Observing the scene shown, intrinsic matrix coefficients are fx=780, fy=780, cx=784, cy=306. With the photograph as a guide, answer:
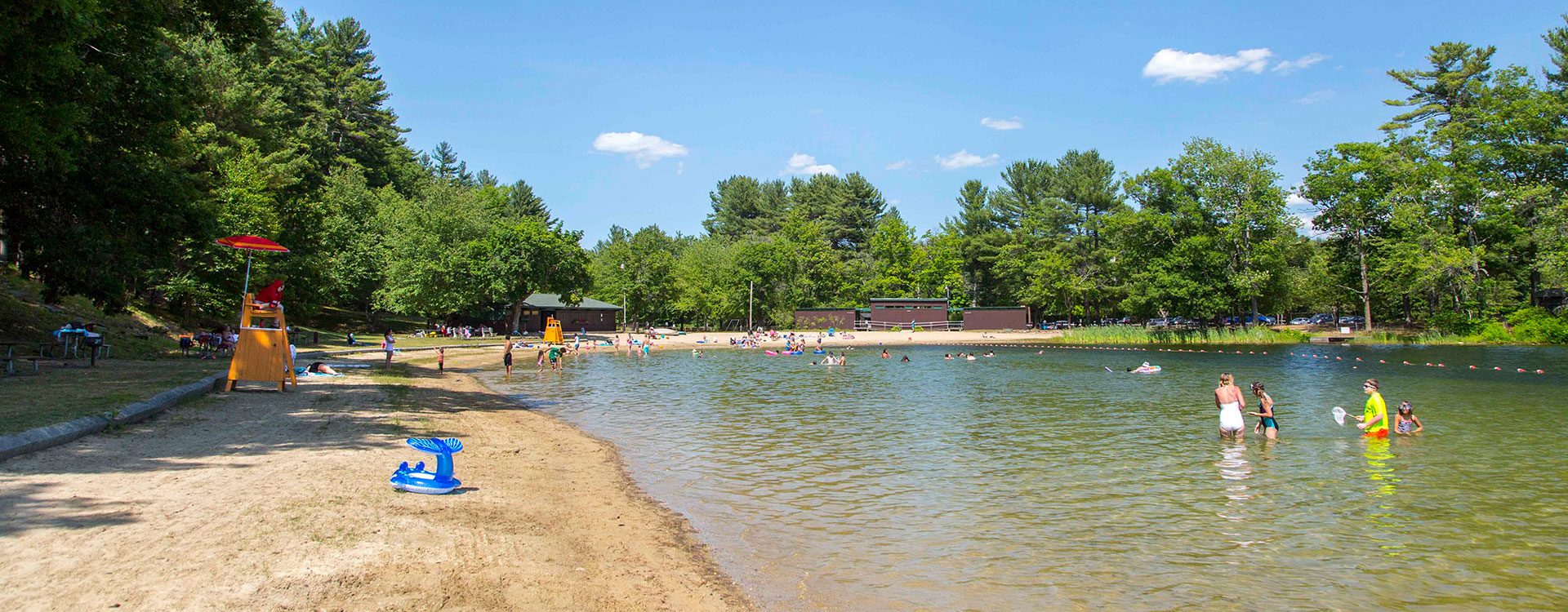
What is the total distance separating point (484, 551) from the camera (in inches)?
290

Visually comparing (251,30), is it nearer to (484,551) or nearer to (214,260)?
(484,551)

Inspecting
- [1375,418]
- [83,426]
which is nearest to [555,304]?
[83,426]

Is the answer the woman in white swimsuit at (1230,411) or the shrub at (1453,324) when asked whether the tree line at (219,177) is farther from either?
the shrub at (1453,324)

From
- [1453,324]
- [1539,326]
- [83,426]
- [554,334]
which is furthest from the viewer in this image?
[1453,324]

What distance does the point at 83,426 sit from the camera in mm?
10070

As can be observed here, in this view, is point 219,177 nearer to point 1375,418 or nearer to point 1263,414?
point 1263,414

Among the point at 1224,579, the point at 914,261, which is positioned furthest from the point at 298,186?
the point at 914,261

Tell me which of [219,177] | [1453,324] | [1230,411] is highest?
[219,177]

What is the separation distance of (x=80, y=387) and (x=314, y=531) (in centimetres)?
1093

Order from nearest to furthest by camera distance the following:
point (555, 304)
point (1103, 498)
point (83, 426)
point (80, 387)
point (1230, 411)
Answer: point (83, 426) < point (1103, 498) < point (80, 387) < point (1230, 411) < point (555, 304)

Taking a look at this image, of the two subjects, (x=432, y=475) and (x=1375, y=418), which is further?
(x=1375, y=418)

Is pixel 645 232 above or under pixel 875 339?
above

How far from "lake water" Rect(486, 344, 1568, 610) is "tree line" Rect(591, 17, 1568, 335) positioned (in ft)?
117

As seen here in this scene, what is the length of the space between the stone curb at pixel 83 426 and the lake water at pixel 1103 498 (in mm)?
7109
